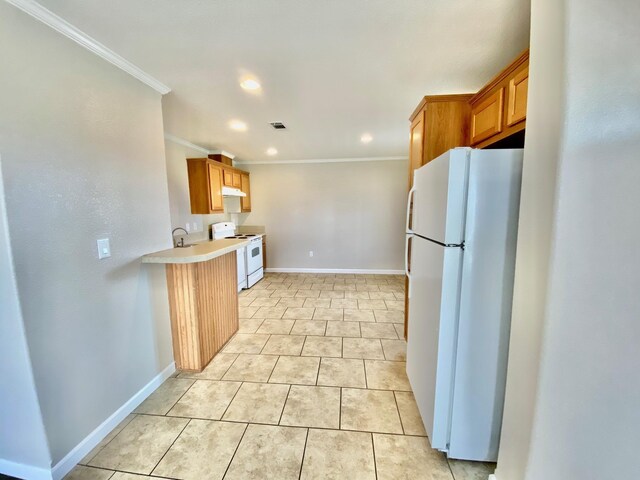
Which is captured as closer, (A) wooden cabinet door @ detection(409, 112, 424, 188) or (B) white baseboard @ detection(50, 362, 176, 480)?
(B) white baseboard @ detection(50, 362, 176, 480)

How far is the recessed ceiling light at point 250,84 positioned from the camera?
6.32 ft

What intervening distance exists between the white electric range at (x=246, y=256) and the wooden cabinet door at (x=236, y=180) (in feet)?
2.48

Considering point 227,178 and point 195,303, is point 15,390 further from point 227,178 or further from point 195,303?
point 227,178

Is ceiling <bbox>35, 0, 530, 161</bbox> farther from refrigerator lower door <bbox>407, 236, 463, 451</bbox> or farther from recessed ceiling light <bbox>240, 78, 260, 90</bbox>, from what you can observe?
refrigerator lower door <bbox>407, 236, 463, 451</bbox>

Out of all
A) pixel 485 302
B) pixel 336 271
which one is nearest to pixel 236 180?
pixel 336 271

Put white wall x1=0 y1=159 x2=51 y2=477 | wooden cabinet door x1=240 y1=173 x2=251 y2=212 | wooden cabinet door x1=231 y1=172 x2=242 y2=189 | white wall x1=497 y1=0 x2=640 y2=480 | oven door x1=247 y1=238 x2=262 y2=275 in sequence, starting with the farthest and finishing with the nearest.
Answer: wooden cabinet door x1=240 y1=173 x2=251 y2=212
wooden cabinet door x1=231 y1=172 x2=242 y2=189
oven door x1=247 y1=238 x2=262 y2=275
white wall x1=0 y1=159 x2=51 y2=477
white wall x1=497 y1=0 x2=640 y2=480

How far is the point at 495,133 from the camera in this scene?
169 cm

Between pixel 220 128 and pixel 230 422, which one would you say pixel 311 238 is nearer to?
pixel 220 128

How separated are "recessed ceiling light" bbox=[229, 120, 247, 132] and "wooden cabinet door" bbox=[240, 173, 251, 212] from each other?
76.6 inches

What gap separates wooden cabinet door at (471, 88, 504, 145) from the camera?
5.39 feet

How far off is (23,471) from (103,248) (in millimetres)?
1244

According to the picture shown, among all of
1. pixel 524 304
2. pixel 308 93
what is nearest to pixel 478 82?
pixel 308 93

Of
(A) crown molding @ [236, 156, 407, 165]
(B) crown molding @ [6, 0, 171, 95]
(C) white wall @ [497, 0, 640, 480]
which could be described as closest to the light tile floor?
(C) white wall @ [497, 0, 640, 480]

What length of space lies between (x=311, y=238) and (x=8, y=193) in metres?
4.54
